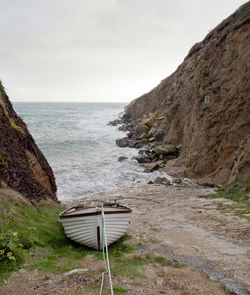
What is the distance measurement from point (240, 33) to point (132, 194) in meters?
14.4

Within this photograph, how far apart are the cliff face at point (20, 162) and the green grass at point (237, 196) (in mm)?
7688

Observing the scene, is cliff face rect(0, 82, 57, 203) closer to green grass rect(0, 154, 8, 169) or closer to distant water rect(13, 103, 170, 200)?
green grass rect(0, 154, 8, 169)

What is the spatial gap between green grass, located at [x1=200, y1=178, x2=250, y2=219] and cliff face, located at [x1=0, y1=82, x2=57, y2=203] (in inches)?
303

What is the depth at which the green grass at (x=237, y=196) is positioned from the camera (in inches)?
379

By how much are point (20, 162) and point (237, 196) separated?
9943 mm

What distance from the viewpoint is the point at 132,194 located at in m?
15.3

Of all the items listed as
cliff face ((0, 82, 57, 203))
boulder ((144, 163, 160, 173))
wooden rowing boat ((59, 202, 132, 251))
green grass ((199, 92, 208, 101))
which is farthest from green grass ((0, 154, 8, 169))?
green grass ((199, 92, 208, 101))

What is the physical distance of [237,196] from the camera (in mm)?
11641

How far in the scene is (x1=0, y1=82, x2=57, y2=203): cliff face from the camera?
838cm

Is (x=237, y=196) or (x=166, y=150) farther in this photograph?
(x=166, y=150)

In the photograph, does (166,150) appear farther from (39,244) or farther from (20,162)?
(39,244)

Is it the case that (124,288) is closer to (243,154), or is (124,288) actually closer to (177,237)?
(177,237)

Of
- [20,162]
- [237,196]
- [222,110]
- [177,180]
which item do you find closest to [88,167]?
[177,180]

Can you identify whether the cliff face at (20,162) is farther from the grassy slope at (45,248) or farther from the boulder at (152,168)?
the boulder at (152,168)
